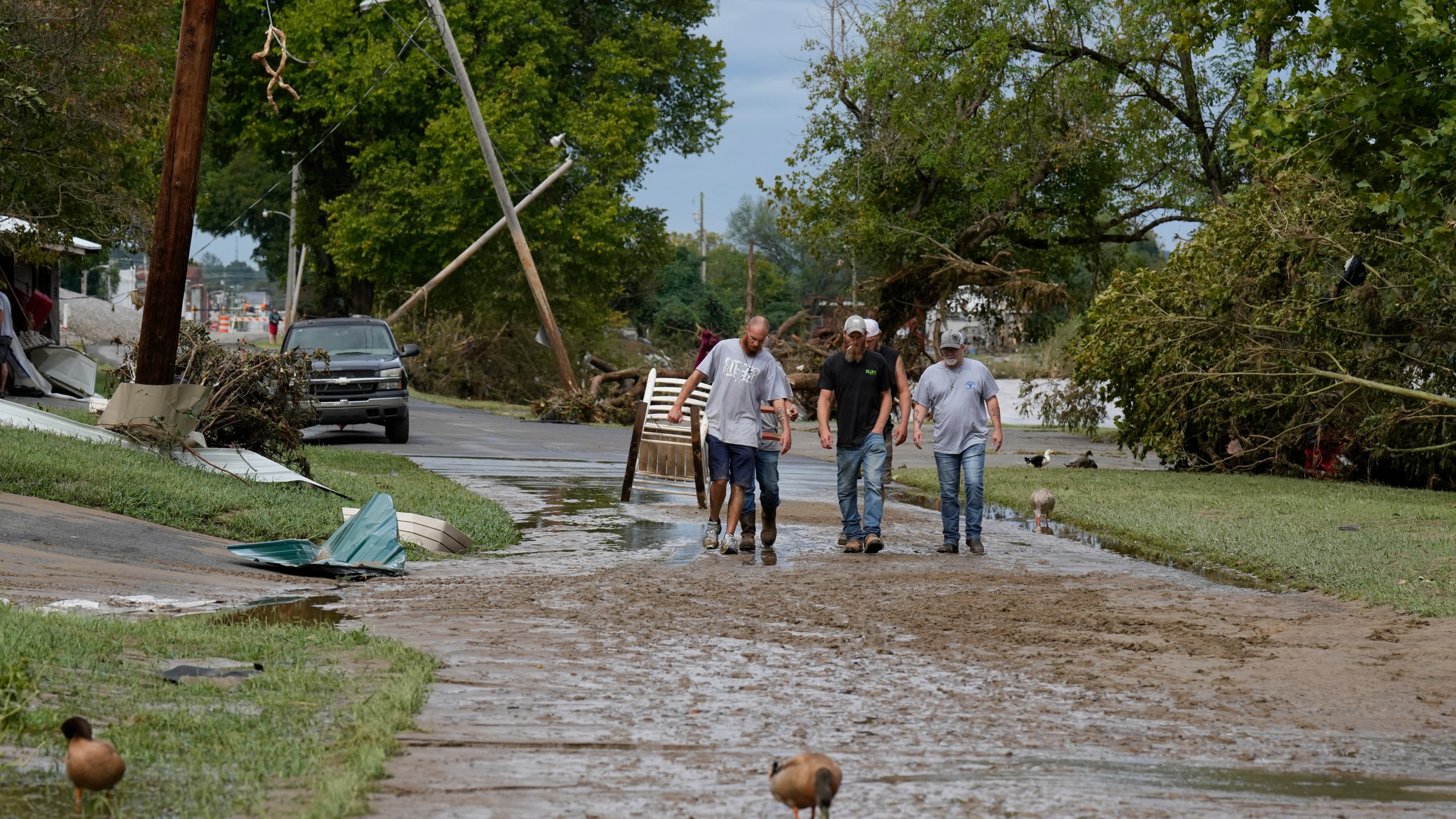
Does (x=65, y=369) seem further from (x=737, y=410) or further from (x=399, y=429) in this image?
(x=737, y=410)

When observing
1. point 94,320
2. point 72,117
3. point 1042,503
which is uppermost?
point 72,117

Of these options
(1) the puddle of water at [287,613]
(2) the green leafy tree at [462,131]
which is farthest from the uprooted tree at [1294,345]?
(2) the green leafy tree at [462,131]

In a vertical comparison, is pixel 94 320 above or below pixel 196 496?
above

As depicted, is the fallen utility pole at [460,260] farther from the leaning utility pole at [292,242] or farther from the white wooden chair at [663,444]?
the white wooden chair at [663,444]

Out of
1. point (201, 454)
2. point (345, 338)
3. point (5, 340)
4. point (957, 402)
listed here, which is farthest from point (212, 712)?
point (345, 338)

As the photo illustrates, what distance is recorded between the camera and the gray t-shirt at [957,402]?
12859 millimetres

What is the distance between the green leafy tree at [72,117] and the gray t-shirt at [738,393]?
42.9 feet

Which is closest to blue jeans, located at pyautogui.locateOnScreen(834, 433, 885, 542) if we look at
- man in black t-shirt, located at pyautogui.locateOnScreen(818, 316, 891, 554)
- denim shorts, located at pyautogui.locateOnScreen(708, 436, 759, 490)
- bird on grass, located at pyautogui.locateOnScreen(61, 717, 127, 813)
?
man in black t-shirt, located at pyautogui.locateOnScreen(818, 316, 891, 554)

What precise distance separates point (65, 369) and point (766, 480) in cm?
1730

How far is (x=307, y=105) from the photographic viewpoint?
4316cm

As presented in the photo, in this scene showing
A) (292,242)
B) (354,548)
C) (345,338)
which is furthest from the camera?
(292,242)

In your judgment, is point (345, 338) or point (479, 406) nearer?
point (345, 338)

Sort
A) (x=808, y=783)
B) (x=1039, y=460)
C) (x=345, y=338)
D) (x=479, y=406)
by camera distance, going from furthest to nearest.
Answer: (x=479, y=406)
(x=345, y=338)
(x=1039, y=460)
(x=808, y=783)

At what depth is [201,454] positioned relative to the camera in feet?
46.6
